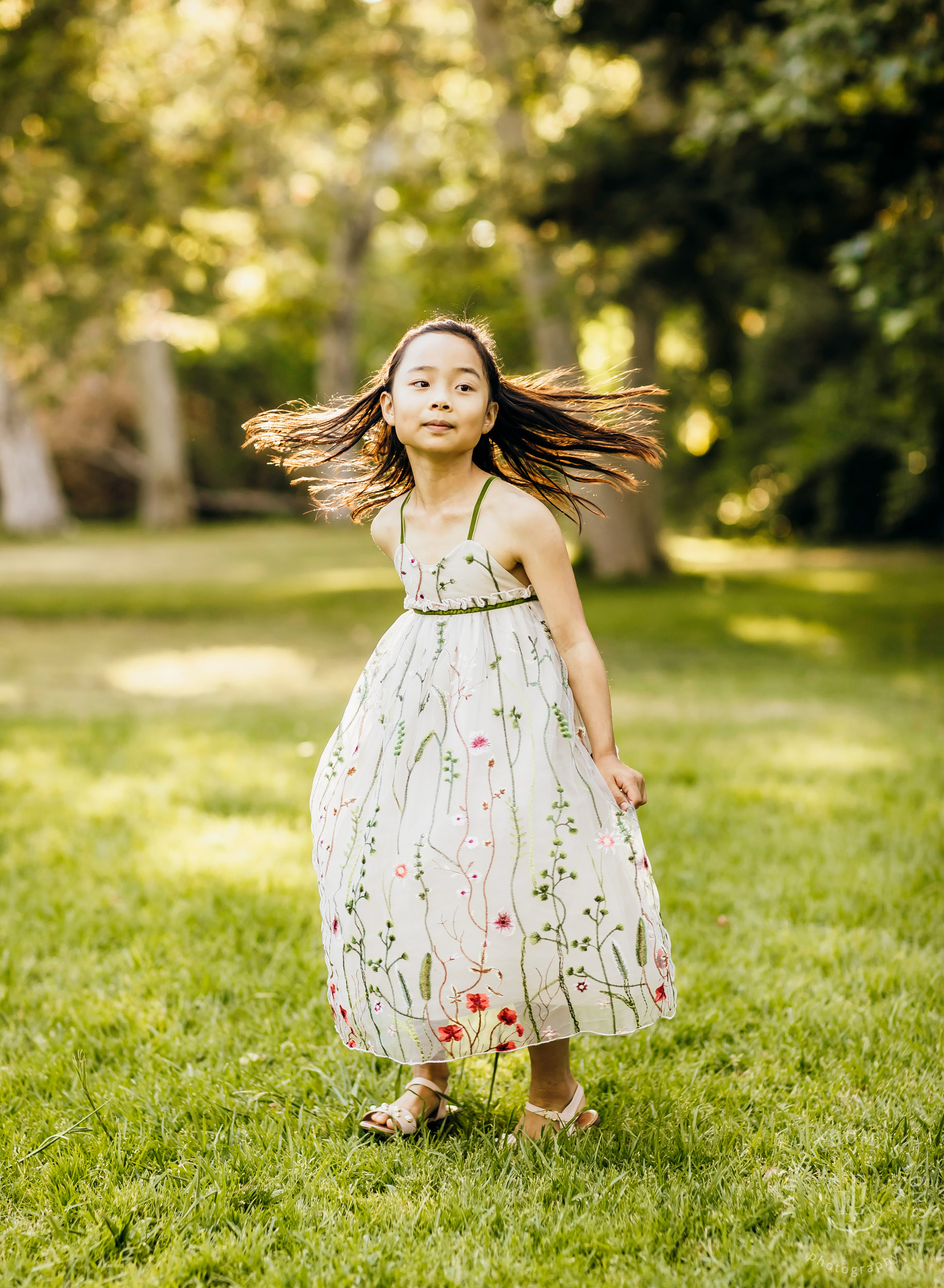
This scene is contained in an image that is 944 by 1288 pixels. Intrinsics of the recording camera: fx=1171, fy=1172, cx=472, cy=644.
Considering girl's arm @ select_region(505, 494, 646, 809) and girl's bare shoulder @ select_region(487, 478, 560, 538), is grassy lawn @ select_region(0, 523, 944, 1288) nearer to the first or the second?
girl's arm @ select_region(505, 494, 646, 809)

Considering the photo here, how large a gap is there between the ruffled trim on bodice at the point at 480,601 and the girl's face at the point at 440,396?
31 cm

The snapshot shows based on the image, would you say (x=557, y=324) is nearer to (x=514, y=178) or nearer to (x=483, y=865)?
(x=514, y=178)

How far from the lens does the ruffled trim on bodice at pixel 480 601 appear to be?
8.06ft

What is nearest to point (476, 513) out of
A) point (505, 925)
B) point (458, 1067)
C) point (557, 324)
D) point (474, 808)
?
point (474, 808)

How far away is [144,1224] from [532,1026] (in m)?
0.81

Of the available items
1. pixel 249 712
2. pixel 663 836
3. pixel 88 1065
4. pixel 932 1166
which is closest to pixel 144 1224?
pixel 88 1065

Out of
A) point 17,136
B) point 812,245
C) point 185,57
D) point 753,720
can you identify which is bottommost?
point 753,720

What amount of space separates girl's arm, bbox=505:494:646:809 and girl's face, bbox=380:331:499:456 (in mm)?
193

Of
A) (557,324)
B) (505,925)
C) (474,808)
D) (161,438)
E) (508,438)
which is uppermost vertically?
(557,324)

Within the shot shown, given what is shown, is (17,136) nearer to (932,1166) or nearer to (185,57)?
(185,57)

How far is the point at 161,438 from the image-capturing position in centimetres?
2934

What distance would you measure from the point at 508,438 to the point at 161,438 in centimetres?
2812

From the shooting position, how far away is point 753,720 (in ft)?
23.4

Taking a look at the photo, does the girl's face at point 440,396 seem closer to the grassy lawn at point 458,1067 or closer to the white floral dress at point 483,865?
the white floral dress at point 483,865
